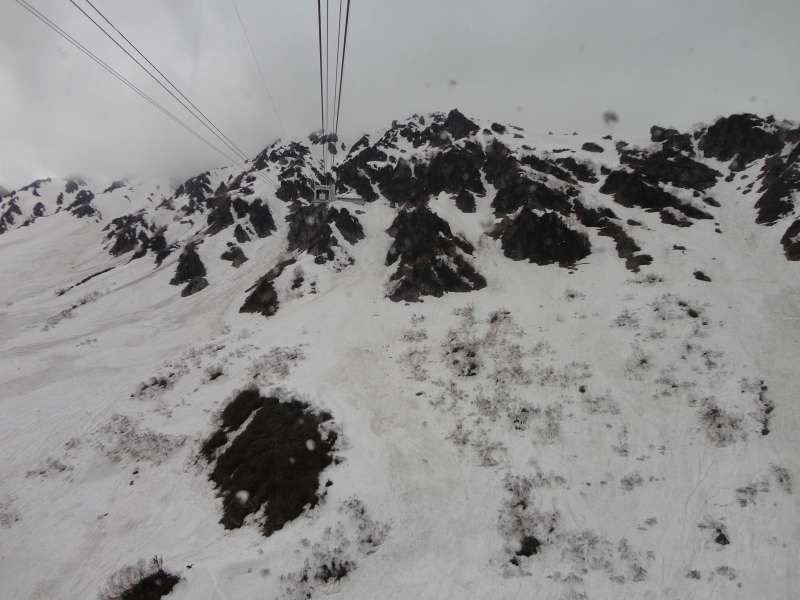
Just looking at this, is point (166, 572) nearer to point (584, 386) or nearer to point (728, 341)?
point (584, 386)

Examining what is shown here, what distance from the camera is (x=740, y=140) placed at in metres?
70.6

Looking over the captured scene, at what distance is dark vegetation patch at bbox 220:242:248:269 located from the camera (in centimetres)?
6694

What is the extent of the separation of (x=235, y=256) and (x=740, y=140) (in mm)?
93244

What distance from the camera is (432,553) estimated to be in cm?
1584

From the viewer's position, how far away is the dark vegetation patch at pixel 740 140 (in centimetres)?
6750

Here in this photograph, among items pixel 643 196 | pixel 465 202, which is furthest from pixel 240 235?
pixel 643 196

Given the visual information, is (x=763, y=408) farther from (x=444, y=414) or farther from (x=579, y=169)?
(x=579, y=169)

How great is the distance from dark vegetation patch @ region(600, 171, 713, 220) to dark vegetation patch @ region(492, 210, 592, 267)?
15881 millimetres

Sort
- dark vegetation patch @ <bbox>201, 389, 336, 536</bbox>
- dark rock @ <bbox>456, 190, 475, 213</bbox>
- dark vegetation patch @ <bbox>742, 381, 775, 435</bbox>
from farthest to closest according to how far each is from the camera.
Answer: dark rock @ <bbox>456, 190, 475, 213</bbox>
dark vegetation patch @ <bbox>742, 381, 775, 435</bbox>
dark vegetation patch @ <bbox>201, 389, 336, 536</bbox>

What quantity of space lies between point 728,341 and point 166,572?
34.4 meters

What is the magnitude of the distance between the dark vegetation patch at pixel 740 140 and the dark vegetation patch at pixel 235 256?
86921mm

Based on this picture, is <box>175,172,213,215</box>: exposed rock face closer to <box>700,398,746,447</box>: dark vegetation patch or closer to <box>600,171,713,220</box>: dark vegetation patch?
<box>600,171,713,220</box>: dark vegetation patch

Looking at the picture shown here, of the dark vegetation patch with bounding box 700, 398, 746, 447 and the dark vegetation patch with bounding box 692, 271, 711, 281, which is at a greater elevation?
the dark vegetation patch with bounding box 692, 271, 711, 281

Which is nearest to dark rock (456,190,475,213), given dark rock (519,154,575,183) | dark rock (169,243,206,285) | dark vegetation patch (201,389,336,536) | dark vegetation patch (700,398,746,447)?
dark rock (519,154,575,183)
